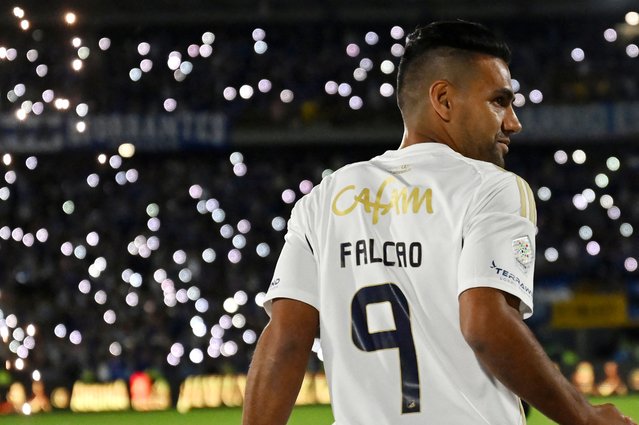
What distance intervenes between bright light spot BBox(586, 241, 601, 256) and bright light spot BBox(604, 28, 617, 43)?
548cm

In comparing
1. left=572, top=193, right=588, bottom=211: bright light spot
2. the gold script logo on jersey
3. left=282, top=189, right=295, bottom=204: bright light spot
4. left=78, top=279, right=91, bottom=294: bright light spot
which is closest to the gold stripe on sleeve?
the gold script logo on jersey

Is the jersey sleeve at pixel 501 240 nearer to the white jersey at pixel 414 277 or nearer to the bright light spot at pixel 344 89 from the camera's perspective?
the white jersey at pixel 414 277

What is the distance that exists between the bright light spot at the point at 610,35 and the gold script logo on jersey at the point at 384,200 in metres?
22.9

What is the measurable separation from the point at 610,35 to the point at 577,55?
3.14 feet

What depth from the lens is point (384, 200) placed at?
2.14 metres

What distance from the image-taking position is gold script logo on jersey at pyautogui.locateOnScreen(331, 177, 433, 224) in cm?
208

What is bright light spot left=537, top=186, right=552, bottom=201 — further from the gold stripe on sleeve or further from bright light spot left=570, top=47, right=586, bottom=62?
the gold stripe on sleeve

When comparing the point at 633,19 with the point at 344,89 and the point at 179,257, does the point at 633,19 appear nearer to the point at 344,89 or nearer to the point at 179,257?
the point at 344,89

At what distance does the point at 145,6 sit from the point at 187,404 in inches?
460

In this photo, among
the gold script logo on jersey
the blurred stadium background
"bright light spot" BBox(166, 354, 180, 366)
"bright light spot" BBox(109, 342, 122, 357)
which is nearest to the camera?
the gold script logo on jersey

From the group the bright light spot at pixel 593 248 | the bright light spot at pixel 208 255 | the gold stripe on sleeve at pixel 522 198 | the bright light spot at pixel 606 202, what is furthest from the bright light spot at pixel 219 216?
the gold stripe on sleeve at pixel 522 198

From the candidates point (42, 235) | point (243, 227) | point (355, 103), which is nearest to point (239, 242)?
point (243, 227)

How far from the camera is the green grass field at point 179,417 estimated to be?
42.2 feet

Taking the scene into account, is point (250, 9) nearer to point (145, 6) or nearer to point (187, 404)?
point (145, 6)
